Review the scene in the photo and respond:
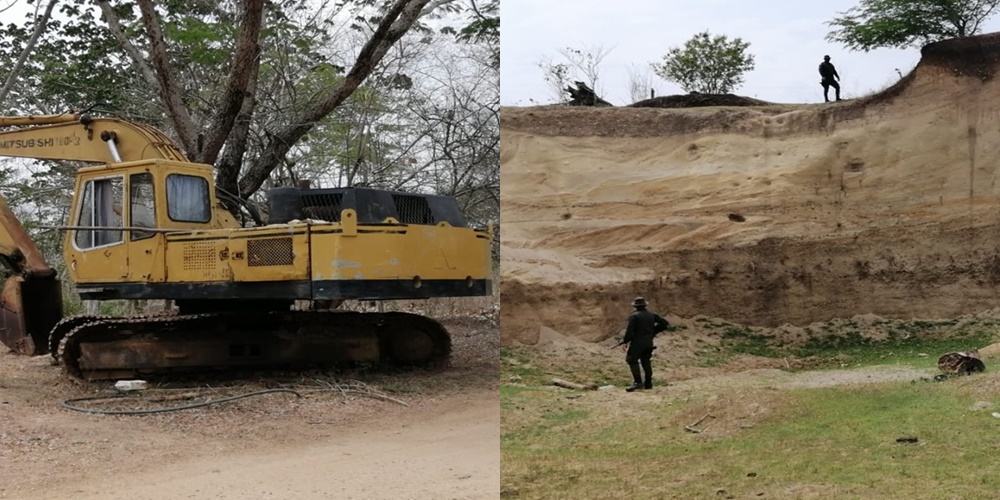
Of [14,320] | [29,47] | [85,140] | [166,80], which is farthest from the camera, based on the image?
[29,47]

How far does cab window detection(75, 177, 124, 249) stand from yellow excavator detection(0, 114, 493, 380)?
13 mm

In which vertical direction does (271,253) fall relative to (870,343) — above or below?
above

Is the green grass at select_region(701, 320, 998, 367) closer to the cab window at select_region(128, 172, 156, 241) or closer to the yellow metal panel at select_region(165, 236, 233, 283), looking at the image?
the yellow metal panel at select_region(165, 236, 233, 283)

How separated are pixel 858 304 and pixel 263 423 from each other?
606 centimetres

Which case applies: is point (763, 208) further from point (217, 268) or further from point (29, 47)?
point (29, 47)

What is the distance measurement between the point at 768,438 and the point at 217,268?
4701mm

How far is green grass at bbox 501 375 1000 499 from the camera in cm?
509

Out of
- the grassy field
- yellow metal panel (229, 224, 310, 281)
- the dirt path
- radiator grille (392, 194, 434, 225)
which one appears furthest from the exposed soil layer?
the dirt path

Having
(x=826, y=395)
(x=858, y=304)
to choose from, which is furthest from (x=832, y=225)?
(x=826, y=395)

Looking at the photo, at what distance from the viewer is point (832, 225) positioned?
11.0 meters

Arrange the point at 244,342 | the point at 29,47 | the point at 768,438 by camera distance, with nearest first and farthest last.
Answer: the point at 768,438
the point at 244,342
the point at 29,47

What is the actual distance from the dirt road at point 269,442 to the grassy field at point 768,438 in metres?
0.44

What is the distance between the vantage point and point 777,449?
19.2 ft

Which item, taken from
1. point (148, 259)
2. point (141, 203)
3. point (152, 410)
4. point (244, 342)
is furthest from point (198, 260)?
point (152, 410)
